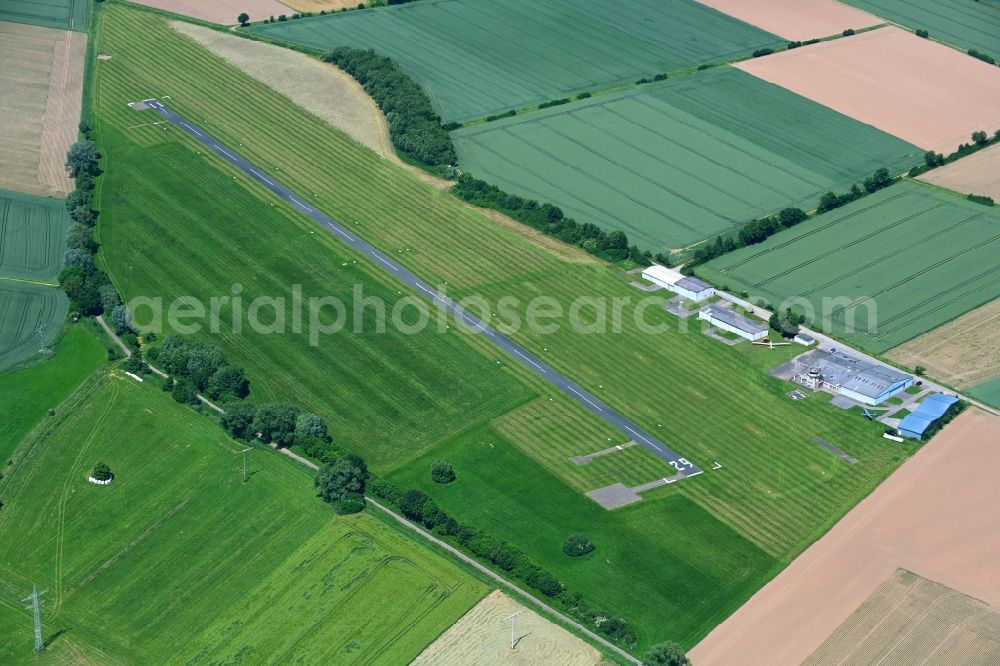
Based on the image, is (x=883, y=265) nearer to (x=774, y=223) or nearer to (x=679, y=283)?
(x=774, y=223)

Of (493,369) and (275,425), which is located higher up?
(493,369)

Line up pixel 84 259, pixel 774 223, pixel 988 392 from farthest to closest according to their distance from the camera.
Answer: pixel 774 223 → pixel 84 259 → pixel 988 392

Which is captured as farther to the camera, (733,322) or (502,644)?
(733,322)

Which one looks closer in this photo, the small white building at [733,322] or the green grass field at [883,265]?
the small white building at [733,322]

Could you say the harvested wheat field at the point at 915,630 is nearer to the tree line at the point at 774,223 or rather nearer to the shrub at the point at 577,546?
the shrub at the point at 577,546

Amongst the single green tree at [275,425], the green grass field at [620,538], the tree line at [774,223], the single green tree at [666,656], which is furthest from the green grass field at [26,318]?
the single green tree at [666,656]

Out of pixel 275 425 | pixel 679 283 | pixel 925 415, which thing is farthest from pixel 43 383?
pixel 925 415

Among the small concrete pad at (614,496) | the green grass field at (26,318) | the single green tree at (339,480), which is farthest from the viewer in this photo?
the green grass field at (26,318)

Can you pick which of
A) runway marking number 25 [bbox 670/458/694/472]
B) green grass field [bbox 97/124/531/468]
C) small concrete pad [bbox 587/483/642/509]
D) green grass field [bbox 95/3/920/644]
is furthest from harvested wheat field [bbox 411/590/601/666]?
runway marking number 25 [bbox 670/458/694/472]
